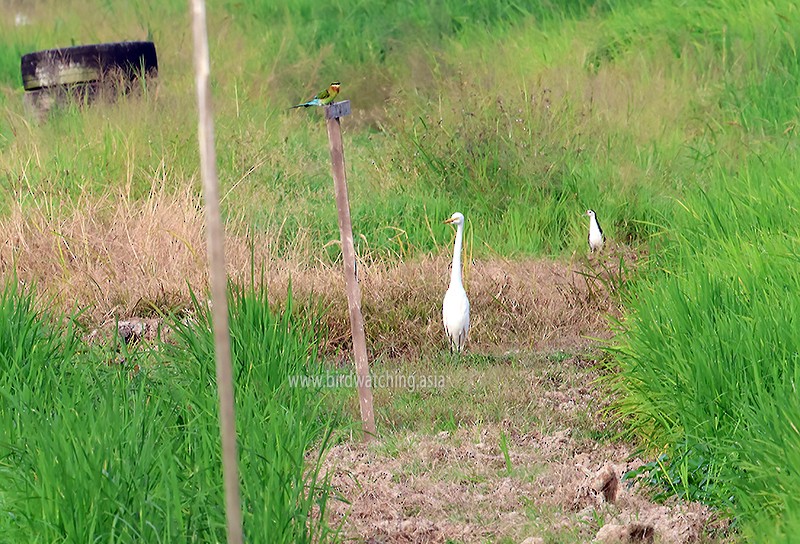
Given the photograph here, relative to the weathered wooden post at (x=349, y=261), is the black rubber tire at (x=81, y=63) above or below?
above

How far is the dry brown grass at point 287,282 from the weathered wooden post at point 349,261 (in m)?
1.16

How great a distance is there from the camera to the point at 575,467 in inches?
158

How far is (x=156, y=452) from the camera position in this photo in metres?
3.18

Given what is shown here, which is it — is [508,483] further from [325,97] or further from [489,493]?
[325,97]

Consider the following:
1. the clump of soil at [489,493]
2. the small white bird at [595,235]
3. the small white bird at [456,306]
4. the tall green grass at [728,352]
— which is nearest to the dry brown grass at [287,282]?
the small white bird at [595,235]

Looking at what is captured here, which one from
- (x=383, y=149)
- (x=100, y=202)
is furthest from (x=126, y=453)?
(x=383, y=149)

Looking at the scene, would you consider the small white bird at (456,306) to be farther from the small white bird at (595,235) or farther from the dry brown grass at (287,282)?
the small white bird at (595,235)

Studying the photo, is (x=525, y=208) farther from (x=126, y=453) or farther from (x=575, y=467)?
(x=126, y=453)

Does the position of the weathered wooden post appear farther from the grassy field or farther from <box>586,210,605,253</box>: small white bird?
<box>586,210,605,253</box>: small white bird

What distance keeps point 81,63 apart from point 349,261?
602 centimetres

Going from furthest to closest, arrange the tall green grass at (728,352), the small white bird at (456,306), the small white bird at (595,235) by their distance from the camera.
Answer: the small white bird at (595,235)
the small white bird at (456,306)
the tall green grass at (728,352)

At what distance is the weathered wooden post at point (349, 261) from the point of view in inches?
165

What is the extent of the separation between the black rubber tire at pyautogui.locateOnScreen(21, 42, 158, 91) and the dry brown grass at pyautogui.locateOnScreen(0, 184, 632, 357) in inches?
141

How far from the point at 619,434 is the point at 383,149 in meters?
4.79
